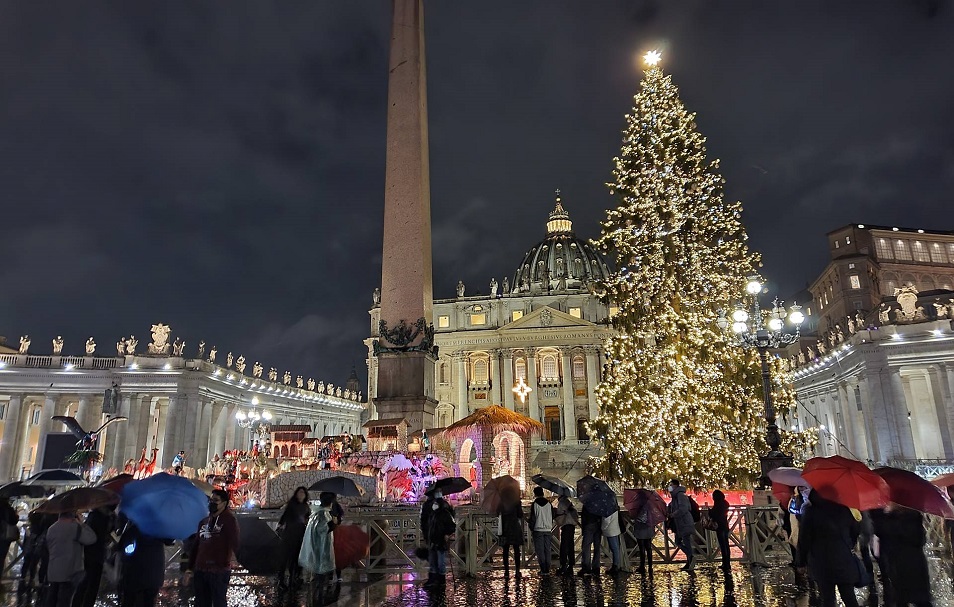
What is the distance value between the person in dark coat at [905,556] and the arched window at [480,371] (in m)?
68.6

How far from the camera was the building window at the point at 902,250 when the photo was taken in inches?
2130

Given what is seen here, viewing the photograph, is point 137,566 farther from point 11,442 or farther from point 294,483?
point 11,442

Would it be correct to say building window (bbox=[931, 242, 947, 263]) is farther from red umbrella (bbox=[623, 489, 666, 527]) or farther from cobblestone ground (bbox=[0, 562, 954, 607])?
red umbrella (bbox=[623, 489, 666, 527])

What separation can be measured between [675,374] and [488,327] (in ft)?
195

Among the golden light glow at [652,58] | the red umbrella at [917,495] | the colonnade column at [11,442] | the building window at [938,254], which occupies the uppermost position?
the building window at [938,254]

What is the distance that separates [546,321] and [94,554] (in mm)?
64545

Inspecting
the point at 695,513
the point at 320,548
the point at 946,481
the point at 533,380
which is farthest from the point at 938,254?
the point at 320,548

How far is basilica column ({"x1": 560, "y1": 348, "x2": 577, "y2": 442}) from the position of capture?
6506cm

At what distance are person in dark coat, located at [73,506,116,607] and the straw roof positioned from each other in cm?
1039

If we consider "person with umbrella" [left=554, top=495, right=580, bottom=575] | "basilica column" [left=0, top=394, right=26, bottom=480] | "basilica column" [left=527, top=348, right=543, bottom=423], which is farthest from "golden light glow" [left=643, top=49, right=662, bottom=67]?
"basilica column" [left=527, top=348, right=543, bottom=423]

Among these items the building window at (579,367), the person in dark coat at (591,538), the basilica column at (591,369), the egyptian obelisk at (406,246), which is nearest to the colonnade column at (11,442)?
the egyptian obelisk at (406,246)

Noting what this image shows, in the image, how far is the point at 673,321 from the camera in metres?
16.6

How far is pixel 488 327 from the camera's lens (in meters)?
75.5

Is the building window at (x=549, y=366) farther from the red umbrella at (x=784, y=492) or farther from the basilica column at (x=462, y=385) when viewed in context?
the red umbrella at (x=784, y=492)
